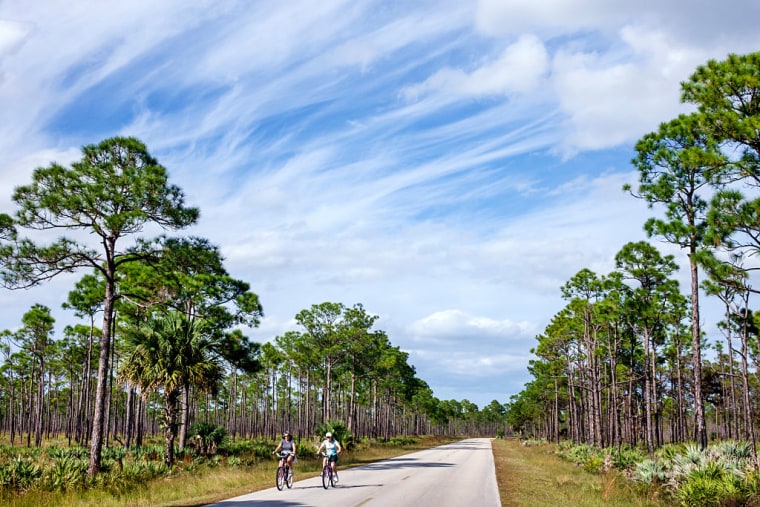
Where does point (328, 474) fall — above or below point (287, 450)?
below

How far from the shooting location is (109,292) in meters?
22.5

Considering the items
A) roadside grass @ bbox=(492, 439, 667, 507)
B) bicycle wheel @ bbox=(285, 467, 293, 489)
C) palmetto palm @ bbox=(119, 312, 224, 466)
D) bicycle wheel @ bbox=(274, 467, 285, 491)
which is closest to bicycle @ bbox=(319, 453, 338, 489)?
bicycle wheel @ bbox=(285, 467, 293, 489)

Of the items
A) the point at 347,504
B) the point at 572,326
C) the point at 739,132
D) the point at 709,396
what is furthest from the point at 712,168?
the point at 709,396

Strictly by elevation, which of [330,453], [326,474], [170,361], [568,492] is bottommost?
[568,492]

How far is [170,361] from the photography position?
25.6m

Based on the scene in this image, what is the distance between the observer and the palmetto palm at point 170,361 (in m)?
25.0

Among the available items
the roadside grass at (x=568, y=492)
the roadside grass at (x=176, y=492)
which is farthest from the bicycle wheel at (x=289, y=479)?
the roadside grass at (x=568, y=492)

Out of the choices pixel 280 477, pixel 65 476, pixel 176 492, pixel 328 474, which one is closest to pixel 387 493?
pixel 328 474

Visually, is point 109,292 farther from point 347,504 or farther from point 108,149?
point 347,504

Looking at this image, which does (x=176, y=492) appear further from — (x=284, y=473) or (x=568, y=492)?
(x=568, y=492)

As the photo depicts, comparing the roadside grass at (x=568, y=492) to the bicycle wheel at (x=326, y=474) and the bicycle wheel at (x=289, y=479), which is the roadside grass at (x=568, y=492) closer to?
the bicycle wheel at (x=326, y=474)

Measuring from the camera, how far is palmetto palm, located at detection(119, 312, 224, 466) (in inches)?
985

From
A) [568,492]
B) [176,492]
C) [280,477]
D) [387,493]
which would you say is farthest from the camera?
[568,492]

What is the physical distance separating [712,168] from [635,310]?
19.5m
